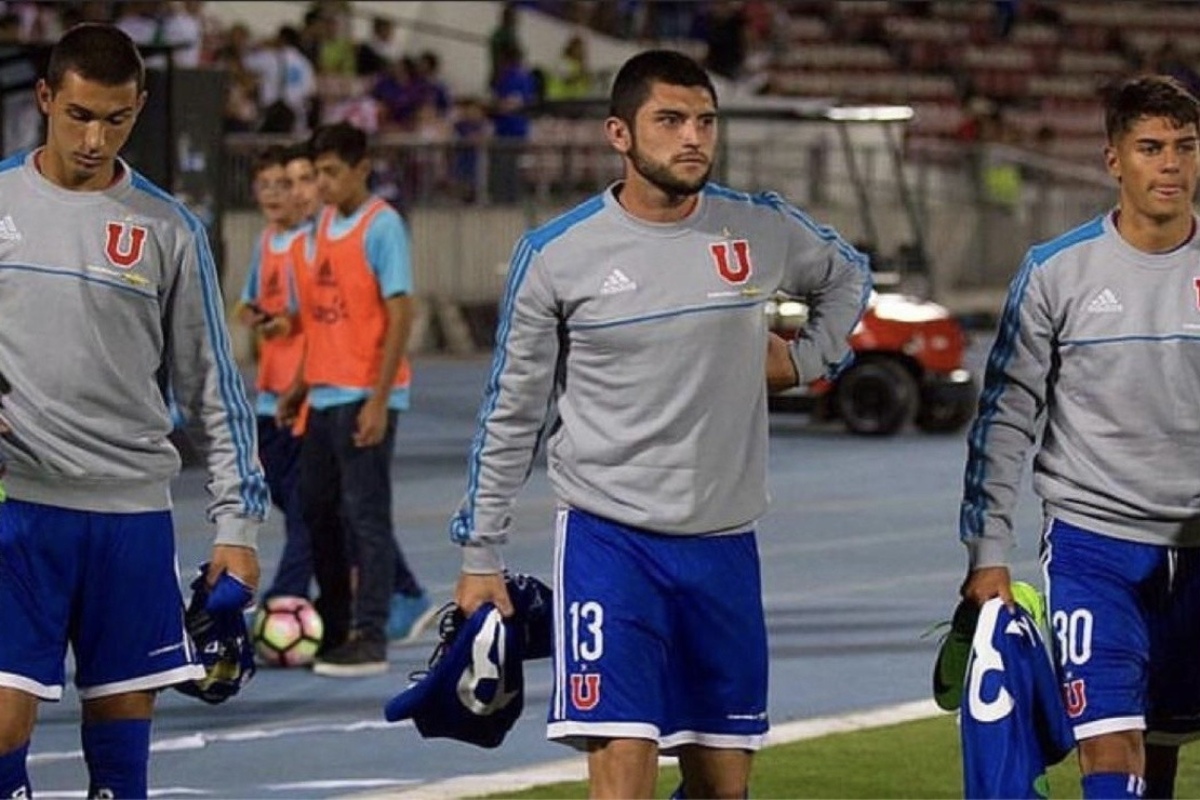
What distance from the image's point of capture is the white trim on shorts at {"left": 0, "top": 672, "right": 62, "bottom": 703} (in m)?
7.79

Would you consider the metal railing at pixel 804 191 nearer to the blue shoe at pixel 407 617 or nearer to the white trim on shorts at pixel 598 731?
the blue shoe at pixel 407 617

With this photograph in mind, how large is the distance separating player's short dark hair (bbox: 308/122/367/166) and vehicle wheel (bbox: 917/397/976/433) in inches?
456

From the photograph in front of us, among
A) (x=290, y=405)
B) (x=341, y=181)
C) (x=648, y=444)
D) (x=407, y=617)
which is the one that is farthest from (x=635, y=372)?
(x=407, y=617)

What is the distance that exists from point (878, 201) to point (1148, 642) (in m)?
25.6

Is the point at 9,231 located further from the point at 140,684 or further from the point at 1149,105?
the point at 1149,105

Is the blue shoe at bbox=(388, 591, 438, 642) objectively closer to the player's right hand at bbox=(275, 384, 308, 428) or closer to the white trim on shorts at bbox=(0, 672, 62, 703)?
the player's right hand at bbox=(275, 384, 308, 428)

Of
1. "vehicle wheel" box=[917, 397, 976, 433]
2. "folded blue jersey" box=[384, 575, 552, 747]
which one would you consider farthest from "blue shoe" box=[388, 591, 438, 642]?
"vehicle wheel" box=[917, 397, 976, 433]

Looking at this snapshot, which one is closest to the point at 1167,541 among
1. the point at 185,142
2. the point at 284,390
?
the point at 284,390

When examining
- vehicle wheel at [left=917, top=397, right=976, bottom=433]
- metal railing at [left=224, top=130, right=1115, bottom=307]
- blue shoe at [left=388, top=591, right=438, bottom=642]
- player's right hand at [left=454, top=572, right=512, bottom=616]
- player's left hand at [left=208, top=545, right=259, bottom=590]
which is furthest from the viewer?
metal railing at [left=224, top=130, right=1115, bottom=307]

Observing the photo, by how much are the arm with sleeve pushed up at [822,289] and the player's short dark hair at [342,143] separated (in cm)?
485

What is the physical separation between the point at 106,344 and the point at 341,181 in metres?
5.21

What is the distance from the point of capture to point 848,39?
41281 millimetres

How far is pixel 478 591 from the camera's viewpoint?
7922mm

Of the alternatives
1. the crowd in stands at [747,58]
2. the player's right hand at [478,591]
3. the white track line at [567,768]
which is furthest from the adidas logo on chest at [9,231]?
the crowd in stands at [747,58]
